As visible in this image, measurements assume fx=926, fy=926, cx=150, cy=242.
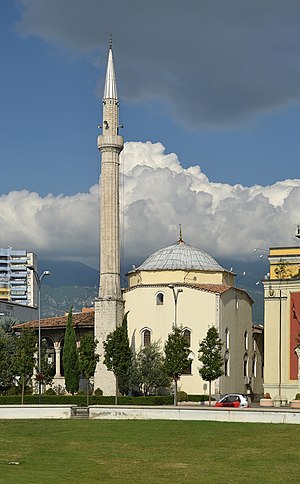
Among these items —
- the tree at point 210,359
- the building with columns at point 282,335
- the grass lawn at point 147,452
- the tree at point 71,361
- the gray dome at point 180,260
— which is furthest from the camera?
the gray dome at point 180,260

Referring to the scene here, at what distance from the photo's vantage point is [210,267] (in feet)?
272

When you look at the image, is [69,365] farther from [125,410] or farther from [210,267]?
[125,410]

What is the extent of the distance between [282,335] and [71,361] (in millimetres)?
17287

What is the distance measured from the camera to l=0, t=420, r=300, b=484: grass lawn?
26.0 meters

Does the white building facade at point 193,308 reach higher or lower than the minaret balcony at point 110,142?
lower

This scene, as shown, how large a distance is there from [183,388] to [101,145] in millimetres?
21179

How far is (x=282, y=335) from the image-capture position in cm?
6931

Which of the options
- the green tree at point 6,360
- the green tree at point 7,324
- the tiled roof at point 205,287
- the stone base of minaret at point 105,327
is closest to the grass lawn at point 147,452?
the green tree at point 6,360

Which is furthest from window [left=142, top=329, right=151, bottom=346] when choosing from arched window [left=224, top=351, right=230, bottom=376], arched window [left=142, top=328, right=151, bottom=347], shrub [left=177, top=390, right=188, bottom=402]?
shrub [left=177, top=390, right=188, bottom=402]

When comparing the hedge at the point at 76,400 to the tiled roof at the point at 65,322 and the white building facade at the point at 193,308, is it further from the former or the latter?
the tiled roof at the point at 65,322

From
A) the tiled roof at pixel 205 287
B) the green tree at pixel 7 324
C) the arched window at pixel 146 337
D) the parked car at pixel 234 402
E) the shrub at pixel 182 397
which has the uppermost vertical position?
the tiled roof at pixel 205 287

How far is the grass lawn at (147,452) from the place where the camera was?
85.1 feet

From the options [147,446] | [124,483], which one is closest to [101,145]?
[147,446]

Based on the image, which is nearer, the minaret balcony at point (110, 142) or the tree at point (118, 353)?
the tree at point (118, 353)
